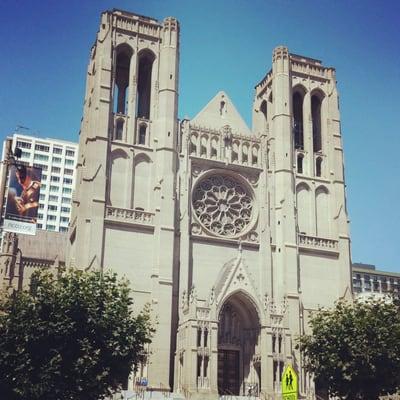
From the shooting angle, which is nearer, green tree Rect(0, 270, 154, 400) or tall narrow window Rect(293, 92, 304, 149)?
green tree Rect(0, 270, 154, 400)

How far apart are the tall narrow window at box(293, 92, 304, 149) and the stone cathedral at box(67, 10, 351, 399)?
202mm

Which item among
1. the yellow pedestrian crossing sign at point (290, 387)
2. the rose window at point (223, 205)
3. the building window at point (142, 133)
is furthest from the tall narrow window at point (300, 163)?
the yellow pedestrian crossing sign at point (290, 387)

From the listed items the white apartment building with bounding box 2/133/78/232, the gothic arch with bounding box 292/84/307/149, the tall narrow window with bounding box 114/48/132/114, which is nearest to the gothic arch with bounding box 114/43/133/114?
the tall narrow window with bounding box 114/48/132/114

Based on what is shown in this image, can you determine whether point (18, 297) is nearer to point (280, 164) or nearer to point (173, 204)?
point (173, 204)

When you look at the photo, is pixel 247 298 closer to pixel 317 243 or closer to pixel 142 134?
pixel 317 243

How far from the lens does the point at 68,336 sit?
31.0 m

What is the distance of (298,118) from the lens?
62312 millimetres

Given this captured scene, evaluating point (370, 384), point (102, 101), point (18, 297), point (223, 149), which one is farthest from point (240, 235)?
point (18, 297)

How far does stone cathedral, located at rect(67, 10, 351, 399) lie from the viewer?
47.2m

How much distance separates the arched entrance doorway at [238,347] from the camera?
4853 centimetres

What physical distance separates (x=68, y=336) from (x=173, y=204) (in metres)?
20.3

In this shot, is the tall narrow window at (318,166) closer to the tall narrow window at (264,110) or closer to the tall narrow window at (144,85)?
the tall narrow window at (264,110)

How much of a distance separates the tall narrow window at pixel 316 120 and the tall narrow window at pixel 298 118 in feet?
4.35

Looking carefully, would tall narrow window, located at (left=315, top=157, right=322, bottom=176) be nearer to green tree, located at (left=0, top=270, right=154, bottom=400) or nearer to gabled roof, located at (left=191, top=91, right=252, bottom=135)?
gabled roof, located at (left=191, top=91, right=252, bottom=135)
